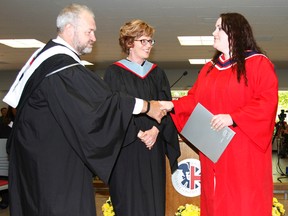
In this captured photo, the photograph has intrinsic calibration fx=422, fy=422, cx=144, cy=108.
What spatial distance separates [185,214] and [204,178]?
0.90 metres

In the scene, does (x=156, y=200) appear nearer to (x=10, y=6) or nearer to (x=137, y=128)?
(x=137, y=128)

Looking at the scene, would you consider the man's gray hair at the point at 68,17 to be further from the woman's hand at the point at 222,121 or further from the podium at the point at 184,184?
the podium at the point at 184,184

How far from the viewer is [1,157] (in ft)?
18.3

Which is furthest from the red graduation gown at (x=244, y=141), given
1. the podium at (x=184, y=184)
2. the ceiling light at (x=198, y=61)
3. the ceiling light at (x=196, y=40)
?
the ceiling light at (x=198, y=61)

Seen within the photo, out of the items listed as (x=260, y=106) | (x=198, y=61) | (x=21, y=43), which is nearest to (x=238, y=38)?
(x=260, y=106)

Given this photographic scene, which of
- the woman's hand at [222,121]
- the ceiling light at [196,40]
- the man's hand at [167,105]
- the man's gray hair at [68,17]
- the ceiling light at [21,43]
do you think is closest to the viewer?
the man's gray hair at [68,17]

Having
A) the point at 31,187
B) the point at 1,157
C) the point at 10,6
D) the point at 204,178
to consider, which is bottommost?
the point at 1,157

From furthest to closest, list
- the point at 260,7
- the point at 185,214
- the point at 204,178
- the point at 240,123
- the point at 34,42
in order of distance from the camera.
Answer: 1. the point at 34,42
2. the point at 260,7
3. the point at 185,214
4. the point at 204,178
5. the point at 240,123

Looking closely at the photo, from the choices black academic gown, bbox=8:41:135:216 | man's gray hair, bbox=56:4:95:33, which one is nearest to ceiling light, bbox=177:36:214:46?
man's gray hair, bbox=56:4:95:33

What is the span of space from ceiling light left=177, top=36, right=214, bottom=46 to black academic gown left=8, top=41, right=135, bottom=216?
8420 mm

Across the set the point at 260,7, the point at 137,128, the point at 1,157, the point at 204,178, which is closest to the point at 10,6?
the point at 1,157

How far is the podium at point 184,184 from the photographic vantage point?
373 cm

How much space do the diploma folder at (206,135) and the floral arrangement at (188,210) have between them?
3.25 feet

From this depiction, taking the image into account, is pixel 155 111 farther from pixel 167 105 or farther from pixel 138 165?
pixel 138 165
